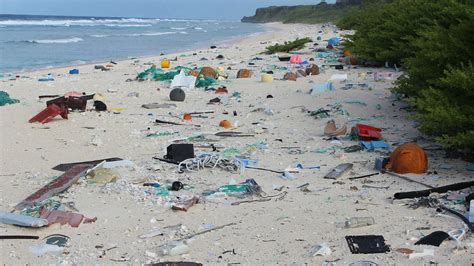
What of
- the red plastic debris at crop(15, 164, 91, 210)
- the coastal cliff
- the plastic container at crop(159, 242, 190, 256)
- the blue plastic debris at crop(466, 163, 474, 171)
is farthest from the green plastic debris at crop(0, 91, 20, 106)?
the coastal cliff

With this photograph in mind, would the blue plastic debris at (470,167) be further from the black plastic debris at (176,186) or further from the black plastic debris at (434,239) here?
the black plastic debris at (176,186)

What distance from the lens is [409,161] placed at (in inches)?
176

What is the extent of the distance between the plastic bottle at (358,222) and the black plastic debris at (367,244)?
6.4 inches

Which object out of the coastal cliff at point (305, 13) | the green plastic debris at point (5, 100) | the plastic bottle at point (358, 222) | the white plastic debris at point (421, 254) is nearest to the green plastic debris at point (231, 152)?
the plastic bottle at point (358, 222)

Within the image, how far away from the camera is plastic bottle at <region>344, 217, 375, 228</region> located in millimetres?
3479

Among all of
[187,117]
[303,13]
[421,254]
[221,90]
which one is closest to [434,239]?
[421,254]

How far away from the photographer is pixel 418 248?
312cm

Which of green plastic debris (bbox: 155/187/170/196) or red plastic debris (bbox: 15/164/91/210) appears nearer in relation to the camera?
red plastic debris (bbox: 15/164/91/210)

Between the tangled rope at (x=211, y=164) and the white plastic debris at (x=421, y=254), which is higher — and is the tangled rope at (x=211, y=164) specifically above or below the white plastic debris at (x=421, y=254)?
below

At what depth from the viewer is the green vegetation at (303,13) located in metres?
52.1

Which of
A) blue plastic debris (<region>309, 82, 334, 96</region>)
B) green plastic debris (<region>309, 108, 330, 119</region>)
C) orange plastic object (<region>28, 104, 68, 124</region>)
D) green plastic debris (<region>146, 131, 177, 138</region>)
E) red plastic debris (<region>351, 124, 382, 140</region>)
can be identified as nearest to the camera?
red plastic debris (<region>351, 124, 382, 140</region>)

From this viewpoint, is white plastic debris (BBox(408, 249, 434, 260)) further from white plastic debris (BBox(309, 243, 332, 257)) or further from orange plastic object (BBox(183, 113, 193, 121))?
orange plastic object (BBox(183, 113, 193, 121))

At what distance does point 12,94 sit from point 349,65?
683 cm

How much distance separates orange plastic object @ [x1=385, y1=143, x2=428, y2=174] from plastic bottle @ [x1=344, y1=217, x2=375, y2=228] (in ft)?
3.61
